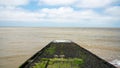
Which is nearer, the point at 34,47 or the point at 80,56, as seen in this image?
the point at 80,56

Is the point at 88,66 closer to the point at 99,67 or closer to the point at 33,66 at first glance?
the point at 99,67

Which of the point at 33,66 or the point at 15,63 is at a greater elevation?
the point at 33,66

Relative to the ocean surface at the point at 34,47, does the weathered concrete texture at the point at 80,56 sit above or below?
above

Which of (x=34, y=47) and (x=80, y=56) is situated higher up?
(x=80, y=56)

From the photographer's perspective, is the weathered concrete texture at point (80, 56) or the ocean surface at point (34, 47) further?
the ocean surface at point (34, 47)

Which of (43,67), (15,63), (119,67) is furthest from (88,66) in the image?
(15,63)

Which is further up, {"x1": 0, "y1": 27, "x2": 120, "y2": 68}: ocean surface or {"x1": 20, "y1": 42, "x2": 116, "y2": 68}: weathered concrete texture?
{"x1": 20, "y1": 42, "x2": 116, "y2": 68}: weathered concrete texture

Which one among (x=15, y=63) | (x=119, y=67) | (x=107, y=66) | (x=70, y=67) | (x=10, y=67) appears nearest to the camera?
(x=70, y=67)

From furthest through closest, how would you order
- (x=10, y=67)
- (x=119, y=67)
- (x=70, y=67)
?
(x=10, y=67), (x=119, y=67), (x=70, y=67)

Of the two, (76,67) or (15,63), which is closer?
(76,67)

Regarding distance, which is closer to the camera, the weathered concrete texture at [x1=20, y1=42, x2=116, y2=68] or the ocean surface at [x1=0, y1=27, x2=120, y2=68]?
the weathered concrete texture at [x1=20, y1=42, x2=116, y2=68]
